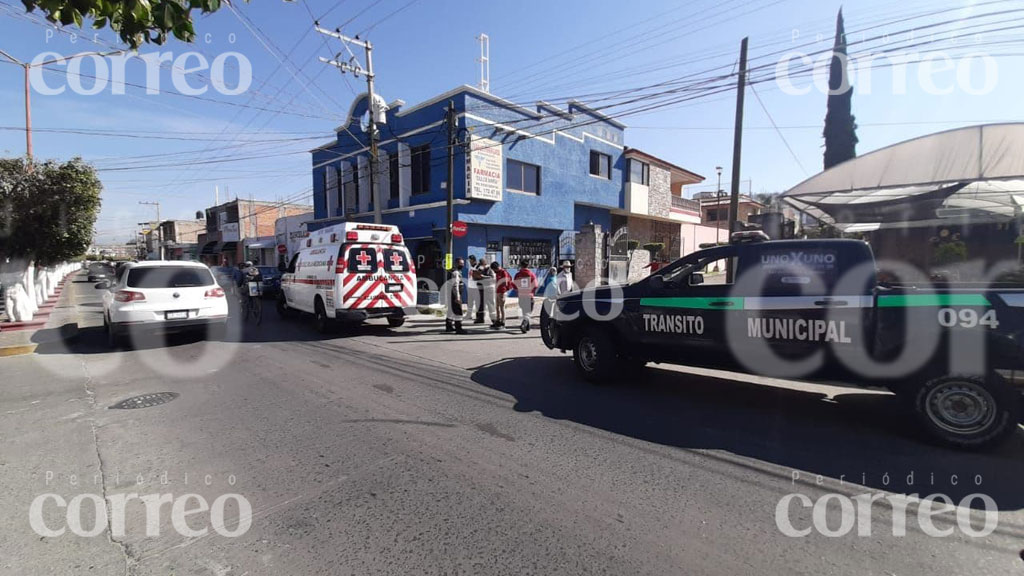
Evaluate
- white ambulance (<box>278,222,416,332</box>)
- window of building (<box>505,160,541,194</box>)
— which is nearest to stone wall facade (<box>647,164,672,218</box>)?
window of building (<box>505,160,541,194</box>)

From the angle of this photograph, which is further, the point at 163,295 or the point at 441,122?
the point at 441,122

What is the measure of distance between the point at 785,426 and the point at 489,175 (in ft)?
46.0

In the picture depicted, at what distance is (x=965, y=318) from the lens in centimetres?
411

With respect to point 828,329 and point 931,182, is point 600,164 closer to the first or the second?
point 931,182

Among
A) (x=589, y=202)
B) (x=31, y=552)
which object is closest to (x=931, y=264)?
(x=589, y=202)

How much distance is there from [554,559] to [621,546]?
427 millimetres

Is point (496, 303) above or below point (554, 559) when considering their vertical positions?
above

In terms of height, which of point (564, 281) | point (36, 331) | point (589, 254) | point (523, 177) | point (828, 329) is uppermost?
point (523, 177)

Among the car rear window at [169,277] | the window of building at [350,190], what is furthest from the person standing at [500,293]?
the window of building at [350,190]

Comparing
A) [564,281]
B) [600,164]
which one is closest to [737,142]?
[564,281]

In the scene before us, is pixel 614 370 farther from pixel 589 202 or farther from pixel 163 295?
pixel 589 202

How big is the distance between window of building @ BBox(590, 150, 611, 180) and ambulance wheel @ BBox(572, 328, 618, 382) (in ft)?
56.2

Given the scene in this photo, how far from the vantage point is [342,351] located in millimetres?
8906

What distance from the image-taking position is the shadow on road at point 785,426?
12.0ft
